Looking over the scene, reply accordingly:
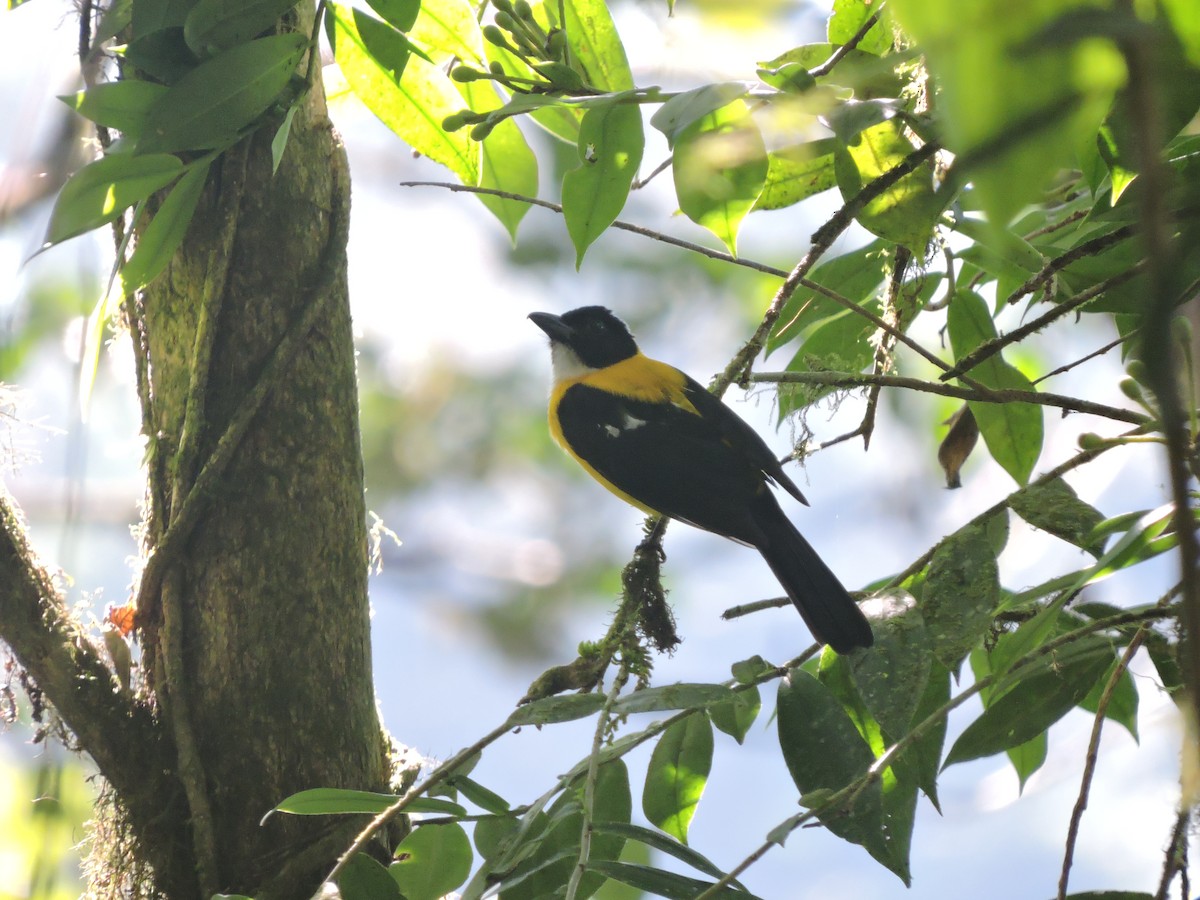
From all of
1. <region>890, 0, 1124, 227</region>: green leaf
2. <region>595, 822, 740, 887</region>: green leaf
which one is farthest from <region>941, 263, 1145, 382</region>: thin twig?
<region>890, 0, 1124, 227</region>: green leaf

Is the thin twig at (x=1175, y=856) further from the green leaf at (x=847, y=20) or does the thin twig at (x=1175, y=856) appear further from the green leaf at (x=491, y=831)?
the green leaf at (x=847, y=20)

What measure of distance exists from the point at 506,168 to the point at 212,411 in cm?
75

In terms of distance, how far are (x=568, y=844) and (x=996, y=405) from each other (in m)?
1.22

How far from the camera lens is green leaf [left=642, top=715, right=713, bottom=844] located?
1.70 m

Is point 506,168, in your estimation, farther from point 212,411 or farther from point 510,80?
point 212,411

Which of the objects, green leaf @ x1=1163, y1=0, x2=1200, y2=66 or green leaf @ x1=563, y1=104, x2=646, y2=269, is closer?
green leaf @ x1=1163, y1=0, x2=1200, y2=66

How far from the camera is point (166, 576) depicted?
1896mm

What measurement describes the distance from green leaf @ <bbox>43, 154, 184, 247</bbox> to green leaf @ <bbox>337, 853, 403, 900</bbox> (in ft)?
3.36

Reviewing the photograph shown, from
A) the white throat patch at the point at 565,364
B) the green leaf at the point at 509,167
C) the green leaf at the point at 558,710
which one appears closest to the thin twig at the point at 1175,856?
the green leaf at the point at 558,710

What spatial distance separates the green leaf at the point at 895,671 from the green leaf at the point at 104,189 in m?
1.34

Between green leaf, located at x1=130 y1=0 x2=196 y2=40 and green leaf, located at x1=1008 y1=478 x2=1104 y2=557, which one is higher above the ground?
green leaf, located at x1=130 y1=0 x2=196 y2=40

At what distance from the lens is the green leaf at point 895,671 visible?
139 centimetres

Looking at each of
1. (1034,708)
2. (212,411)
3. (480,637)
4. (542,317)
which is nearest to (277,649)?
(212,411)

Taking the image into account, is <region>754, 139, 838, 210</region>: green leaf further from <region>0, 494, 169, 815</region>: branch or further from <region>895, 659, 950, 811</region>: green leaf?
<region>0, 494, 169, 815</region>: branch
